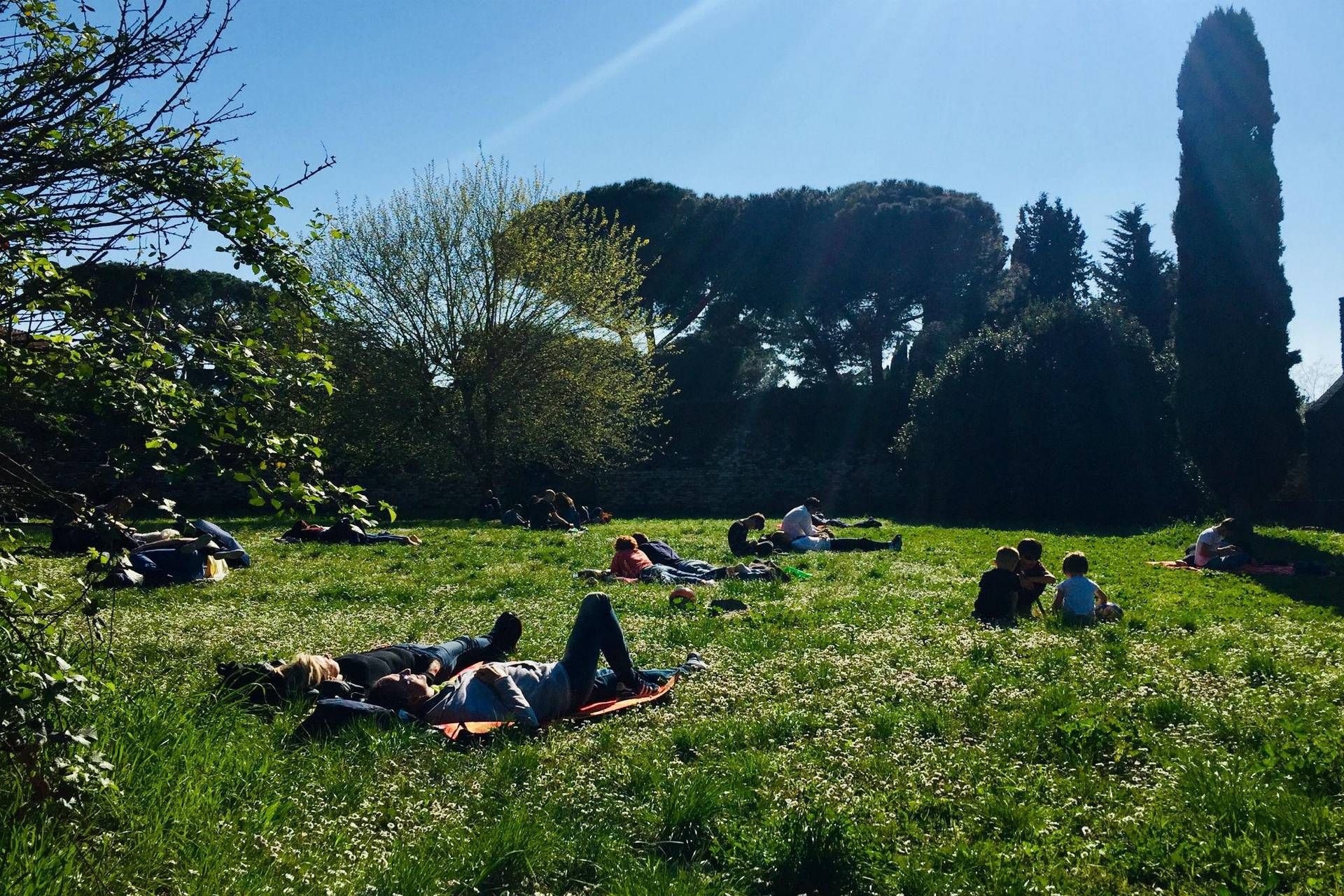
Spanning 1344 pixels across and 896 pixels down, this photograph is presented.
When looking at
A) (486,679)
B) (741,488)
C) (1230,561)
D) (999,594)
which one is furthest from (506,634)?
(741,488)

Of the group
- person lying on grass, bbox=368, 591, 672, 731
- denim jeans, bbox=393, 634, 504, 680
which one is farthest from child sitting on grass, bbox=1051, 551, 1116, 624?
denim jeans, bbox=393, 634, 504, 680

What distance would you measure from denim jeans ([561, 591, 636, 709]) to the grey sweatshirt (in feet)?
0.40

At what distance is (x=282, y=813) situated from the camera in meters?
4.95

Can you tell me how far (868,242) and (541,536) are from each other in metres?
38.6

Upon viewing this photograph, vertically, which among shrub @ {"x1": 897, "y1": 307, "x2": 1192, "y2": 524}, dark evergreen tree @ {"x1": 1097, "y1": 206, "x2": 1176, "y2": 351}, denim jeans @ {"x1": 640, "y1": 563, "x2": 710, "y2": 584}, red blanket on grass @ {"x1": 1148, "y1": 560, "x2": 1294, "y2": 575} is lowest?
denim jeans @ {"x1": 640, "y1": 563, "x2": 710, "y2": 584}

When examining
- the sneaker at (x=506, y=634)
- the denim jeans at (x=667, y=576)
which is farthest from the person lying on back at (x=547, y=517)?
the sneaker at (x=506, y=634)

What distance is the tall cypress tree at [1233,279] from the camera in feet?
84.7

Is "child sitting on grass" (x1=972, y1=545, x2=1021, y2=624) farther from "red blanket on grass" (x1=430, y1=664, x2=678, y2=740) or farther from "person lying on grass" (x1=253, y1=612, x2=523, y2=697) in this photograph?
"person lying on grass" (x1=253, y1=612, x2=523, y2=697)

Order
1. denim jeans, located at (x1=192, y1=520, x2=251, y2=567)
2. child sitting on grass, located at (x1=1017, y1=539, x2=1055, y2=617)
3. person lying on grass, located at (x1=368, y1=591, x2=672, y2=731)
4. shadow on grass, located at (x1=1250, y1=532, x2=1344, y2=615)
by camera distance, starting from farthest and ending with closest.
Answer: denim jeans, located at (x1=192, y1=520, x2=251, y2=567) → shadow on grass, located at (x1=1250, y1=532, x2=1344, y2=615) → child sitting on grass, located at (x1=1017, y1=539, x2=1055, y2=617) → person lying on grass, located at (x1=368, y1=591, x2=672, y2=731)

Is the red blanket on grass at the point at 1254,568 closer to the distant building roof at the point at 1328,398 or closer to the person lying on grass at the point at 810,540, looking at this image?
the person lying on grass at the point at 810,540

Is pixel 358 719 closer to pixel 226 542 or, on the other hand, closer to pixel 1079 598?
pixel 1079 598

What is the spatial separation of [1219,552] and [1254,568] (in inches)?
31.7

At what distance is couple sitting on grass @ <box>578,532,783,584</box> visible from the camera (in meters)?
15.4

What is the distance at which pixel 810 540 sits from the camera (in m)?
20.9
